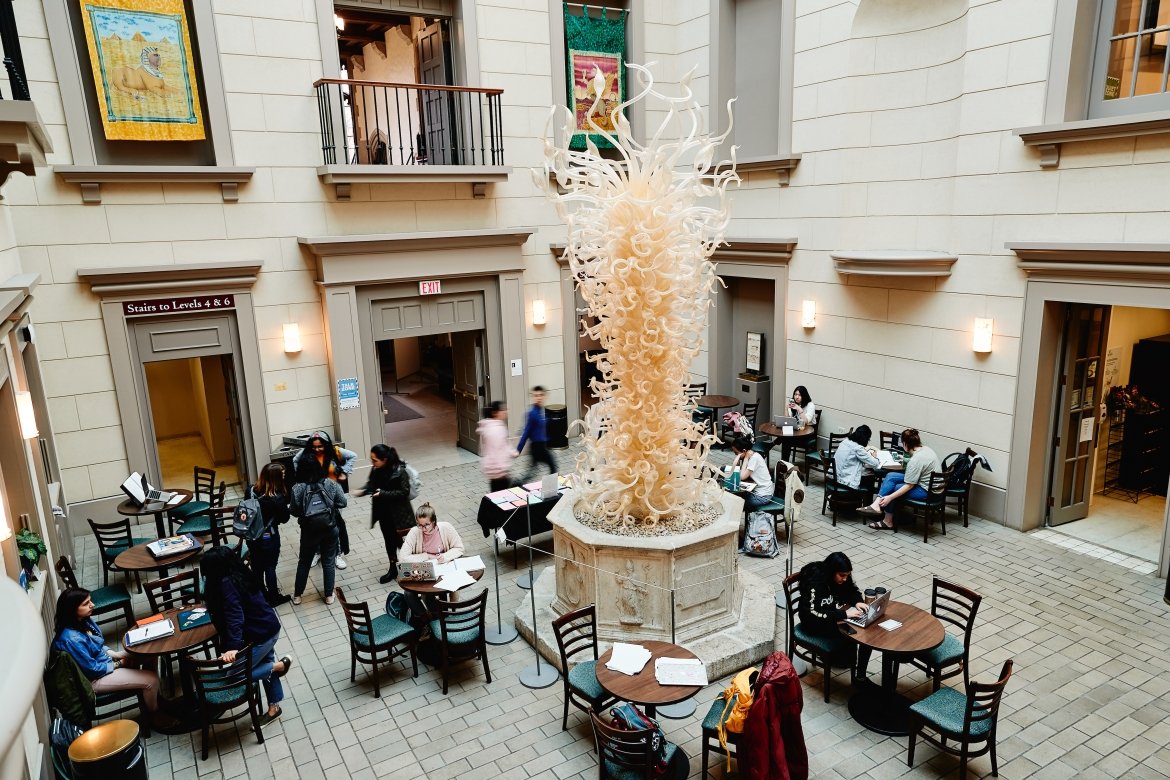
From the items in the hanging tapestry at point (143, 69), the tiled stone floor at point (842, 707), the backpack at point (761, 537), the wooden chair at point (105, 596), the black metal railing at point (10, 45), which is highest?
the hanging tapestry at point (143, 69)

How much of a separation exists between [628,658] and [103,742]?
3.61m

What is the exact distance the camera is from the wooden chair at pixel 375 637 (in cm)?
626

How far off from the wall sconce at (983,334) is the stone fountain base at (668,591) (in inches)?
170

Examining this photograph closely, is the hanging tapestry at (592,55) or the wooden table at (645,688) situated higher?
the hanging tapestry at (592,55)

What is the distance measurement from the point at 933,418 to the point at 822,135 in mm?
4343

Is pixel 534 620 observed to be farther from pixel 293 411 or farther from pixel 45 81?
pixel 45 81

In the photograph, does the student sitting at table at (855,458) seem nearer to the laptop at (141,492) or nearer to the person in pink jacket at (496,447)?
the person in pink jacket at (496,447)

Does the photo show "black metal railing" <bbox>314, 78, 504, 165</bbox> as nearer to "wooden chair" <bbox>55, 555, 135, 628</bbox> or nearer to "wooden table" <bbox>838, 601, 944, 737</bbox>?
"wooden chair" <bbox>55, 555, 135, 628</bbox>

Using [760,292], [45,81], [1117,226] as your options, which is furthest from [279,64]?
[1117,226]

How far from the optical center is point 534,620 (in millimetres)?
6652

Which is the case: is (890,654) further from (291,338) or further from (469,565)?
(291,338)

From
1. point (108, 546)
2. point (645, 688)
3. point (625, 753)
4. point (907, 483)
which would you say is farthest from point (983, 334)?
point (108, 546)

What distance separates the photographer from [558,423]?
41.8 ft

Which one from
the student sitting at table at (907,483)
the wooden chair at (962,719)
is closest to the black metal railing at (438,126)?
the student sitting at table at (907,483)
